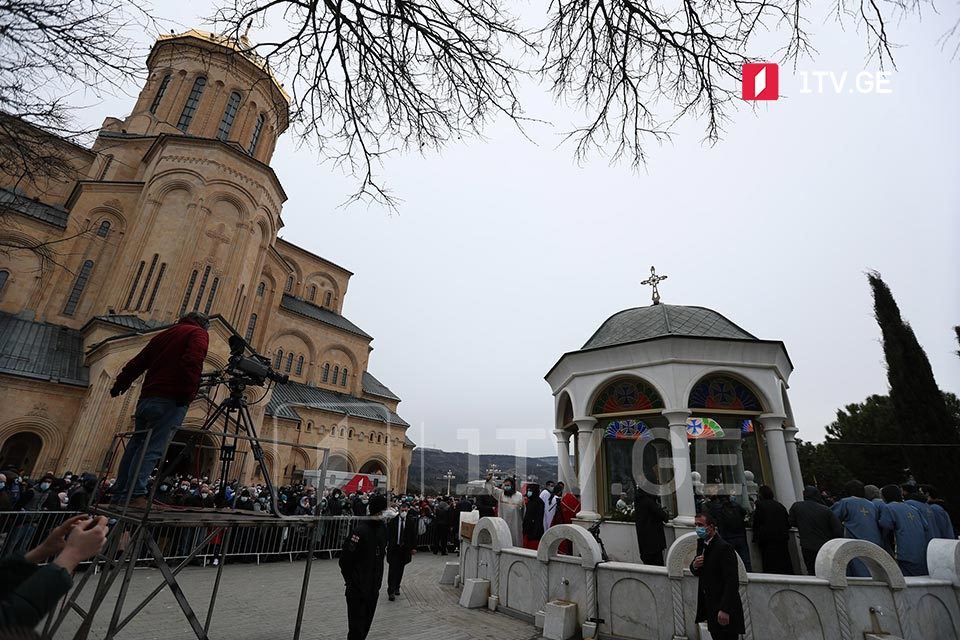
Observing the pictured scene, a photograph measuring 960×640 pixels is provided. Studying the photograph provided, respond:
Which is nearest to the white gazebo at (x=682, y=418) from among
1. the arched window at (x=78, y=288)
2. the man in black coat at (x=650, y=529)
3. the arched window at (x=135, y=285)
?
the man in black coat at (x=650, y=529)

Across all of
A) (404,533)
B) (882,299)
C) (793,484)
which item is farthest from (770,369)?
(882,299)

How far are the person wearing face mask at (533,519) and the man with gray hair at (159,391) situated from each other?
7.15 m

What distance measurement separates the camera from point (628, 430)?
953 centimetres

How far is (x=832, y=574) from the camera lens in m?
4.78

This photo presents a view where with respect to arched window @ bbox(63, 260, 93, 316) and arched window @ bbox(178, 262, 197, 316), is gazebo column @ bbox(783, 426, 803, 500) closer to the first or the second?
arched window @ bbox(178, 262, 197, 316)

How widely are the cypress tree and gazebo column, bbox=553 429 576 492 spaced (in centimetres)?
1720

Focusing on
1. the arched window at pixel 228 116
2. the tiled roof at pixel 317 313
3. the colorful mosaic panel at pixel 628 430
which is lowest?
the colorful mosaic panel at pixel 628 430

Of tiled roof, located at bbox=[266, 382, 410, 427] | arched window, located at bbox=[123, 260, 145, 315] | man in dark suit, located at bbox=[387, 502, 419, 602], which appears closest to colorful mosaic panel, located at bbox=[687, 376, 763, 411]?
man in dark suit, located at bbox=[387, 502, 419, 602]

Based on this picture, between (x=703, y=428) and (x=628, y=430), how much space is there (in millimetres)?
1506

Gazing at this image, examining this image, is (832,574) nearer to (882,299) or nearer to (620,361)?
(620,361)

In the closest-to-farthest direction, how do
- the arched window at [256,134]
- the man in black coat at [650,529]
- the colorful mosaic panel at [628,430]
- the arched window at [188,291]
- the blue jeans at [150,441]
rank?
the blue jeans at [150,441] < the man in black coat at [650,529] < the colorful mosaic panel at [628,430] < the arched window at [188,291] < the arched window at [256,134]

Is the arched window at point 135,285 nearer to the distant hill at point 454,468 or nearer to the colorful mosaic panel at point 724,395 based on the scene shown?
the distant hill at point 454,468

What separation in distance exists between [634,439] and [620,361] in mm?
1875

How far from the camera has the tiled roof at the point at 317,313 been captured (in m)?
31.8
